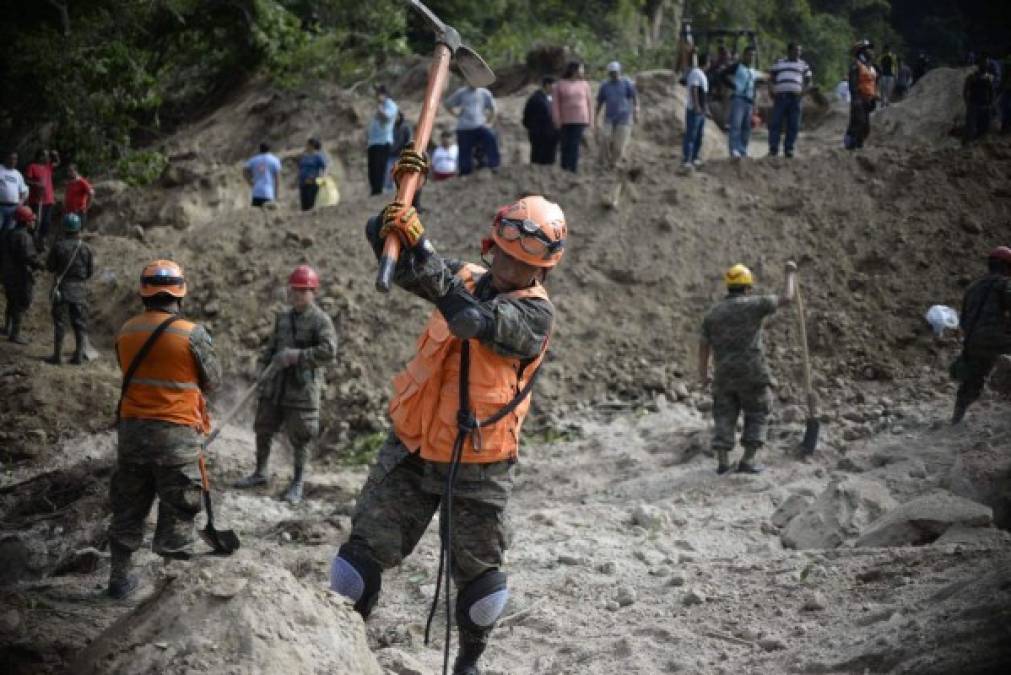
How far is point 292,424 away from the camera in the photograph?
9.45 metres

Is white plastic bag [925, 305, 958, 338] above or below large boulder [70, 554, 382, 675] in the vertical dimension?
above

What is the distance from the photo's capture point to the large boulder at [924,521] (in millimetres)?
6258

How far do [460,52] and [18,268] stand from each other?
30.2ft

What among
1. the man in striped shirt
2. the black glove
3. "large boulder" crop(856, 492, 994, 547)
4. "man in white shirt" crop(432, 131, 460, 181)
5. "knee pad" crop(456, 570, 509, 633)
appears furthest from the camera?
"man in white shirt" crop(432, 131, 460, 181)

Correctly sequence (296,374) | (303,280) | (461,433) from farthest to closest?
(296,374) < (303,280) < (461,433)

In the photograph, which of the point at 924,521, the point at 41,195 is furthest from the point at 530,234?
the point at 41,195

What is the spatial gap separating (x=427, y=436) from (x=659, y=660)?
5.45 ft

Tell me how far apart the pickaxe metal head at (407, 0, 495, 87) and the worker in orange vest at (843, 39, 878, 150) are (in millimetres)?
10532

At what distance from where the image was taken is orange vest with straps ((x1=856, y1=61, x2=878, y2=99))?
15550 mm

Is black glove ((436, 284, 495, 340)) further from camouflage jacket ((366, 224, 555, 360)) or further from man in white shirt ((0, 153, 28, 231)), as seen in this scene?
man in white shirt ((0, 153, 28, 231))

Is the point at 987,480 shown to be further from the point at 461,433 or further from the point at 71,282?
the point at 71,282

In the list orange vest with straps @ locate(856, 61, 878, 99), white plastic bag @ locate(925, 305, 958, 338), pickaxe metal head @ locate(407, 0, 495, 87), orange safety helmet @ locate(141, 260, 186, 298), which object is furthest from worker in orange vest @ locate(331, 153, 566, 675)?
orange vest with straps @ locate(856, 61, 878, 99)

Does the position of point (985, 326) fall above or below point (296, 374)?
above

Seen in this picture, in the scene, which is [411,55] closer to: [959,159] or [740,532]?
[959,159]
